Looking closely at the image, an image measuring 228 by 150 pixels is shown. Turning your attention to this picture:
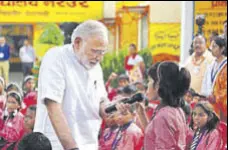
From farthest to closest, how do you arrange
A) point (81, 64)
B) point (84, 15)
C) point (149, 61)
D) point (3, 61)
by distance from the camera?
point (3, 61), point (84, 15), point (149, 61), point (81, 64)

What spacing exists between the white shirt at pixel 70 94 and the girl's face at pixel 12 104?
4320 millimetres

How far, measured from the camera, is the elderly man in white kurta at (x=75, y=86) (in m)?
5.29

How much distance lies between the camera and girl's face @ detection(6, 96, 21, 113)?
32.0 feet

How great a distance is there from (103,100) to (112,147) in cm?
247

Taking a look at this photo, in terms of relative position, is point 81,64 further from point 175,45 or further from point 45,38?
point 175,45

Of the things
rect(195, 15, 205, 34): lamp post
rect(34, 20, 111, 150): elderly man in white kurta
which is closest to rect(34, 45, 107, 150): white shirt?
rect(34, 20, 111, 150): elderly man in white kurta

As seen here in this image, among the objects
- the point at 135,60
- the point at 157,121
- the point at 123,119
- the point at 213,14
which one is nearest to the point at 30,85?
the point at 213,14

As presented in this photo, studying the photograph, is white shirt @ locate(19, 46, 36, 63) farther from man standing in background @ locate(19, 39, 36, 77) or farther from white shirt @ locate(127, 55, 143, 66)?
white shirt @ locate(127, 55, 143, 66)

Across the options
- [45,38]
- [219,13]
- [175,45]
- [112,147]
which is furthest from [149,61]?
[112,147]

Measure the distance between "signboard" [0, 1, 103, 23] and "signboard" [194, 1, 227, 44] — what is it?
695 cm

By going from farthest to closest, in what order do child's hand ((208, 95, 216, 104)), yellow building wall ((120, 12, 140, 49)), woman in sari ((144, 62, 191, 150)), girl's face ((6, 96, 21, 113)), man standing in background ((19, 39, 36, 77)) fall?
1. man standing in background ((19, 39, 36, 77))
2. yellow building wall ((120, 12, 140, 49))
3. child's hand ((208, 95, 216, 104))
4. girl's face ((6, 96, 21, 113))
5. woman in sari ((144, 62, 191, 150))

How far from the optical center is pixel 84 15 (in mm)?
20125

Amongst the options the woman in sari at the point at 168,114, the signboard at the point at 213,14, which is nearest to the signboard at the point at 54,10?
the signboard at the point at 213,14

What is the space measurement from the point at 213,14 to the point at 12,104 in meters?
4.68
